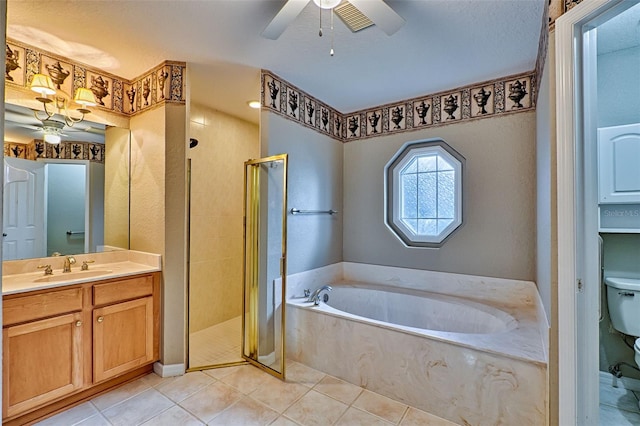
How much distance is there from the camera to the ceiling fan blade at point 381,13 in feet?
4.53

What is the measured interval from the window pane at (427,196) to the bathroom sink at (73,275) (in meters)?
2.76

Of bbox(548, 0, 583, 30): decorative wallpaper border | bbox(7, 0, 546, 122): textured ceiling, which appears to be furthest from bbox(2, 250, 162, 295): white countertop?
bbox(548, 0, 583, 30): decorative wallpaper border

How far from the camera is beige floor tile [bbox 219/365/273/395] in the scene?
7.05 ft

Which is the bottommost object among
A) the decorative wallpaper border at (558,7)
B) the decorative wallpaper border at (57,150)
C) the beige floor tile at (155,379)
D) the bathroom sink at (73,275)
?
the beige floor tile at (155,379)

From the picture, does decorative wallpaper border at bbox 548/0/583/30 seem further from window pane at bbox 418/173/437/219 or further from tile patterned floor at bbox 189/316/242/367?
tile patterned floor at bbox 189/316/242/367

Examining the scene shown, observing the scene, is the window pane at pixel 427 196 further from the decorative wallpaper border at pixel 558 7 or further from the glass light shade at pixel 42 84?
the glass light shade at pixel 42 84

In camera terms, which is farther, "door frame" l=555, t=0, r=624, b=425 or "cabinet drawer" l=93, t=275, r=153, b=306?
"cabinet drawer" l=93, t=275, r=153, b=306

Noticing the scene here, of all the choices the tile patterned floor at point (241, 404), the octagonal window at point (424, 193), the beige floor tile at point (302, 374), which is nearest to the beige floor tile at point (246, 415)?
the tile patterned floor at point (241, 404)

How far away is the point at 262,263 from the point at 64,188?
5.24 ft

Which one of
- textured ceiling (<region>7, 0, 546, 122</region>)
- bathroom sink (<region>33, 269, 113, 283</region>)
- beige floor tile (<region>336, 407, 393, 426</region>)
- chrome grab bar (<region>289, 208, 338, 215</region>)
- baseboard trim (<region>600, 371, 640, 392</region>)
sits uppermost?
textured ceiling (<region>7, 0, 546, 122</region>)

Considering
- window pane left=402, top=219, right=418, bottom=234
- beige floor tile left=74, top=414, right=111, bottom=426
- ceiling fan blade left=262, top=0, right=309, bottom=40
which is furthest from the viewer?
window pane left=402, top=219, right=418, bottom=234

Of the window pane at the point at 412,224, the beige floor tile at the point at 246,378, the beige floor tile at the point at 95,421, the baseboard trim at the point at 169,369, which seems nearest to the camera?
the beige floor tile at the point at 95,421

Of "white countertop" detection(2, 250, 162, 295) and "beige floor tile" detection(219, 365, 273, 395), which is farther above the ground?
"white countertop" detection(2, 250, 162, 295)

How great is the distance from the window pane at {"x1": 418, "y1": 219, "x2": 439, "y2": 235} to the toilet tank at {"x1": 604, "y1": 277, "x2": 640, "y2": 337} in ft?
4.15
